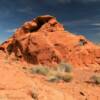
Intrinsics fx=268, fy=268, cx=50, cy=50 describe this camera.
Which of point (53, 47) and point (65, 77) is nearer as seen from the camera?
point (65, 77)

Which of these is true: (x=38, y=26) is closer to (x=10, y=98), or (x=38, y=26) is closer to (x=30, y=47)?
(x=30, y=47)

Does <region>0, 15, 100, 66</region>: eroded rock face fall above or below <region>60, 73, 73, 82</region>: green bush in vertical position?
above

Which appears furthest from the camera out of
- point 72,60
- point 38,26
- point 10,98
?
point 38,26

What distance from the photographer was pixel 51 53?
78.4 feet

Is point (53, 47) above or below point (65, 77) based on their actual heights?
above

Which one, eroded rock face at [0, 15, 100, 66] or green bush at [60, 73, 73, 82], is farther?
eroded rock face at [0, 15, 100, 66]

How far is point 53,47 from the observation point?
2416 cm

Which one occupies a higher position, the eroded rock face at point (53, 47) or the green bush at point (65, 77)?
the eroded rock face at point (53, 47)

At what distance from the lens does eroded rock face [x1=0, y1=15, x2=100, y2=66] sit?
2384cm

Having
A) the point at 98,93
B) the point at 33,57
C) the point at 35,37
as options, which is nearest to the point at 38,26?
the point at 35,37

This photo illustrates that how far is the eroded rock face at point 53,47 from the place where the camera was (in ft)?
78.2

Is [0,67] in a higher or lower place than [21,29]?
lower

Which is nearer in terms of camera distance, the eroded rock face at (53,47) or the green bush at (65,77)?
the green bush at (65,77)

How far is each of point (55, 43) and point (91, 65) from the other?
383 centimetres
